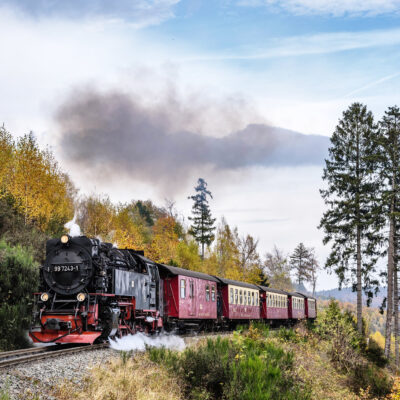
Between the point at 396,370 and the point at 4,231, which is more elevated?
the point at 4,231

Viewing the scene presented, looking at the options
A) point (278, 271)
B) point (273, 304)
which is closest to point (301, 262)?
point (278, 271)

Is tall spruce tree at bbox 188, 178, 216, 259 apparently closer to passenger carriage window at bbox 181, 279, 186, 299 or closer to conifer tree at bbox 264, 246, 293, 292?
conifer tree at bbox 264, 246, 293, 292

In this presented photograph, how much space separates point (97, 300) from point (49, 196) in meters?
17.6

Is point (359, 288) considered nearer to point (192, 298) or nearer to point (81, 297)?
point (192, 298)

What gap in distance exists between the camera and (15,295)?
56.5 ft

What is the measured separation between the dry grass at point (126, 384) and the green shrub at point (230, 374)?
0.56 meters

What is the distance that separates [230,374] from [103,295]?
15.2 ft

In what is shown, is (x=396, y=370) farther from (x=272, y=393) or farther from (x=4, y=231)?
(x=4, y=231)

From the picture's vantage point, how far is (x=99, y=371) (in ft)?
32.9

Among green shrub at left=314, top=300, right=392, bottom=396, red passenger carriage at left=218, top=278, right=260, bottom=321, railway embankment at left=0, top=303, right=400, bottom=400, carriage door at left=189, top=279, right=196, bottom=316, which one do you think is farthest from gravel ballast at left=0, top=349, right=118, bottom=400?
red passenger carriage at left=218, top=278, right=260, bottom=321

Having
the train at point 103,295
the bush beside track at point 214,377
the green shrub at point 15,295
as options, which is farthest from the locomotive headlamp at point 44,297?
the bush beside track at point 214,377

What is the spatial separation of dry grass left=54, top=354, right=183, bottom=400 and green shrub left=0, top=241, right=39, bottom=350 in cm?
540

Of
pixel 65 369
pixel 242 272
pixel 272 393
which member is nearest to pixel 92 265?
pixel 65 369

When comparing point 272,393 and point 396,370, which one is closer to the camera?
point 272,393
